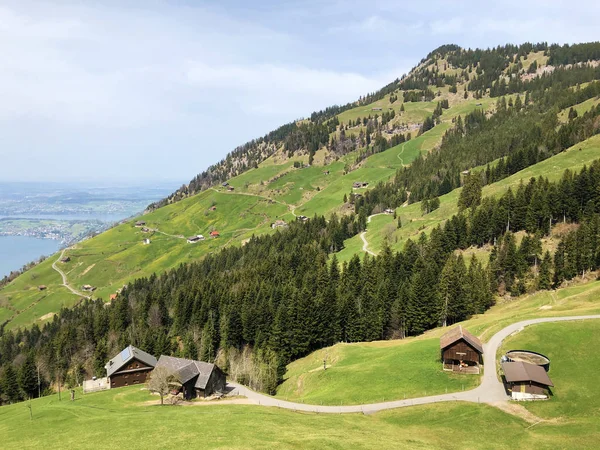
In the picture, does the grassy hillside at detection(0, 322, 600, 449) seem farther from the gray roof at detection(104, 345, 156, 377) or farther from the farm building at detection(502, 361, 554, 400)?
the gray roof at detection(104, 345, 156, 377)

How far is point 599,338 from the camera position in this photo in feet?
187

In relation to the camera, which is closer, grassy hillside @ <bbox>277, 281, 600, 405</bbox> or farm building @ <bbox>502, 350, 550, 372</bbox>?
farm building @ <bbox>502, 350, 550, 372</bbox>

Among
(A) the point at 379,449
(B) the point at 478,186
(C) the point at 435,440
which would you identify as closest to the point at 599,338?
(C) the point at 435,440

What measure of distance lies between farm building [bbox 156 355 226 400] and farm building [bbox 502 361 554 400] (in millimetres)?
49207

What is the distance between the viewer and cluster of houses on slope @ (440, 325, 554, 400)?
4694cm

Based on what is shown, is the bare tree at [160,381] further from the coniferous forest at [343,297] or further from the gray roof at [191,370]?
the coniferous forest at [343,297]

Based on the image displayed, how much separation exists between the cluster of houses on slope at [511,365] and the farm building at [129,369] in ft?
204

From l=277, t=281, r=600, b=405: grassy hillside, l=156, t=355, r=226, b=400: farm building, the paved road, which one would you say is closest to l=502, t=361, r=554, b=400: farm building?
the paved road

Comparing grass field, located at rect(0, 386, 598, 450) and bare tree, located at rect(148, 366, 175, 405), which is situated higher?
grass field, located at rect(0, 386, 598, 450)

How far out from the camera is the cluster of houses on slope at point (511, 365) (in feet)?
154

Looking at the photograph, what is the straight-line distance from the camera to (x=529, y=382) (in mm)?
47062

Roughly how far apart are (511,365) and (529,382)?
10.4ft

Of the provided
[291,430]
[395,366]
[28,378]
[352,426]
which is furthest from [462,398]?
[28,378]

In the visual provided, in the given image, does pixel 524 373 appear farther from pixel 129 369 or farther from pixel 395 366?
pixel 129 369
